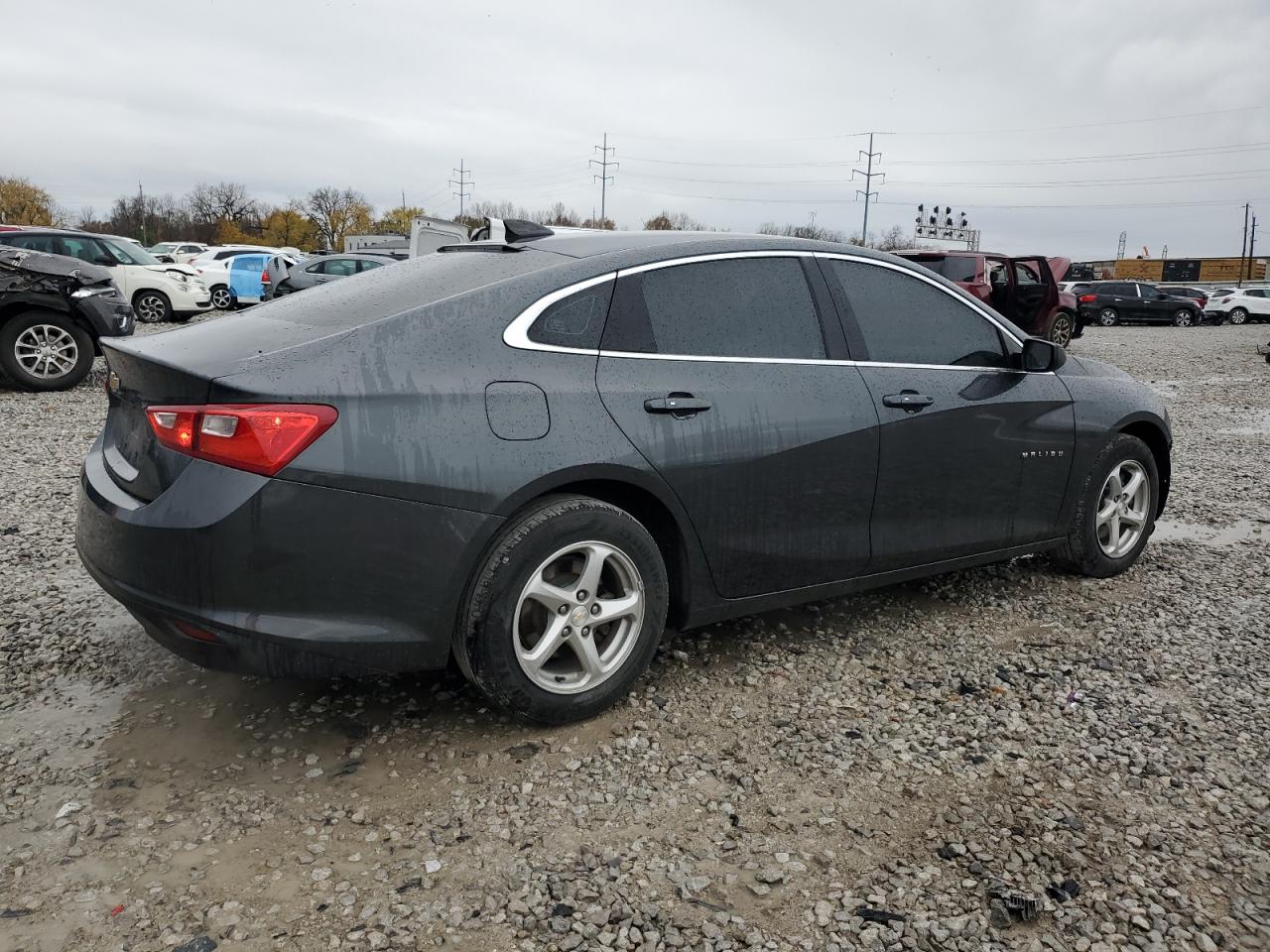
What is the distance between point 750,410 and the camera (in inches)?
132

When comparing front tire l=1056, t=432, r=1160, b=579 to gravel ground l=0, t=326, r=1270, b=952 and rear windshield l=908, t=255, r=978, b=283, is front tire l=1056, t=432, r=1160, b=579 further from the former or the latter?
rear windshield l=908, t=255, r=978, b=283

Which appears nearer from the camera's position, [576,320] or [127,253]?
[576,320]

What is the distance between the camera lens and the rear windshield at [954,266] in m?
15.8

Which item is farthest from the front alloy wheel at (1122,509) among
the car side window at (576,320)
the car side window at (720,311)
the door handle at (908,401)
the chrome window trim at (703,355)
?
the car side window at (576,320)

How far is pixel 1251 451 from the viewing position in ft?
28.7

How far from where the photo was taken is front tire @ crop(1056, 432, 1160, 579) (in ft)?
15.2

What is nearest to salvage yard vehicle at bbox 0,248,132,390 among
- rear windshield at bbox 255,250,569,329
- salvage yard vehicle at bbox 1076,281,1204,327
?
rear windshield at bbox 255,250,569,329

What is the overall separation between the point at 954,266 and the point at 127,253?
1425 centimetres

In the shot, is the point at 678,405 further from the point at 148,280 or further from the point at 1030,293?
the point at 148,280

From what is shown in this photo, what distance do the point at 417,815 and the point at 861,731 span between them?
4.67 ft

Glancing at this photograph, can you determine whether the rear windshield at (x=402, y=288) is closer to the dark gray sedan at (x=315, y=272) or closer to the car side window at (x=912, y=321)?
the car side window at (x=912, y=321)

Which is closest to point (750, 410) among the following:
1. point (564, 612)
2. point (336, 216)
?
point (564, 612)

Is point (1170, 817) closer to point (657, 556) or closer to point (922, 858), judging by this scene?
point (922, 858)

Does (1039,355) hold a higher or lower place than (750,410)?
higher
